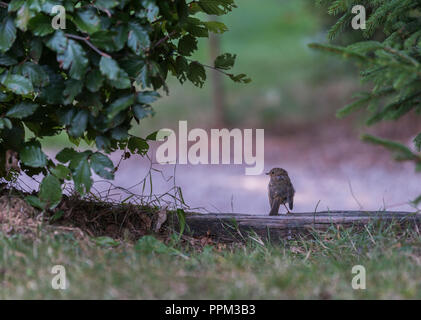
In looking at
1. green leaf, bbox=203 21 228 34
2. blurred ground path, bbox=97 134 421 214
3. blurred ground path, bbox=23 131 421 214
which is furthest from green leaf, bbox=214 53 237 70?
blurred ground path, bbox=23 131 421 214

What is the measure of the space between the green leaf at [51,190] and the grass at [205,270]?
30 cm

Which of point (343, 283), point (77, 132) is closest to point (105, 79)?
point (77, 132)

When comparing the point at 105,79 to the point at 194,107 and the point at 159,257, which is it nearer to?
the point at 159,257

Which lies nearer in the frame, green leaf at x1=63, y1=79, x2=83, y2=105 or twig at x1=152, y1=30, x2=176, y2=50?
green leaf at x1=63, y1=79, x2=83, y2=105

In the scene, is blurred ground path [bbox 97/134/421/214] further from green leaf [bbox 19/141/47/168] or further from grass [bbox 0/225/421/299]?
grass [bbox 0/225/421/299]

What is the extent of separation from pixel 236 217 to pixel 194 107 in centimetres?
1086

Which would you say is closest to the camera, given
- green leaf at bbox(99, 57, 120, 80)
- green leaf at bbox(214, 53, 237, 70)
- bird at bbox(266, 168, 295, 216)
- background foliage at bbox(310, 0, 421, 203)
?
background foliage at bbox(310, 0, 421, 203)

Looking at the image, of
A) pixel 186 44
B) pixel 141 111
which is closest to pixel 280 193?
pixel 186 44

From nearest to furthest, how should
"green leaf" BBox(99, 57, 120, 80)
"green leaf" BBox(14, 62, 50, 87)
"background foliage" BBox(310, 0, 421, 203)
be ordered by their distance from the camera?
"background foliage" BBox(310, 0, 421, 203)
"green leaf" BBox(99, 57, 120, 80)
"green leaf" BBox(14, 62, 50, 87)

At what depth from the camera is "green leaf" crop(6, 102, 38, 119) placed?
11.6 ft

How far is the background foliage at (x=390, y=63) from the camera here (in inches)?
Answer: 118

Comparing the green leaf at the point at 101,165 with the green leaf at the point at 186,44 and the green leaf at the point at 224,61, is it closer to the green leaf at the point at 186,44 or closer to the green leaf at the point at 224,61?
the green leaf at the point at 186,44

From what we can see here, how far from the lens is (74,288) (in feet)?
9.05

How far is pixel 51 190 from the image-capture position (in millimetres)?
3639
